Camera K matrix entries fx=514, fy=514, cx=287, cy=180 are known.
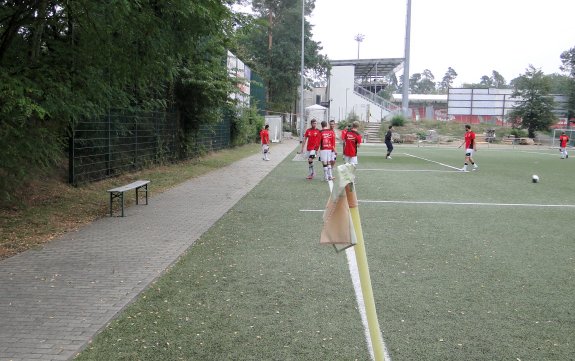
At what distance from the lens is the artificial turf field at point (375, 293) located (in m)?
4.10

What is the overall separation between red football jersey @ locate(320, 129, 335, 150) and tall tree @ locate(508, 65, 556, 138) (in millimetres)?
43501

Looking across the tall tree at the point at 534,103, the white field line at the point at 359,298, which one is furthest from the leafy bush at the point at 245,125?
the tall tree at the point at 534,103

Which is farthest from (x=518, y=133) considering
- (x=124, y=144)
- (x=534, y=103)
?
(x=124, y=144)

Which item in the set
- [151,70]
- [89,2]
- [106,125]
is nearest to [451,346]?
[89,2]

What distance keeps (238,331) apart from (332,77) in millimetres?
61752

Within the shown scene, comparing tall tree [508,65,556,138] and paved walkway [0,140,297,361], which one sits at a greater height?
tall tree [508,65,556,138]

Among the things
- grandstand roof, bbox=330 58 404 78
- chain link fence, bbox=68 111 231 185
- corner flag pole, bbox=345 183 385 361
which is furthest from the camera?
grandstand roof, bbox=330 58 404 78

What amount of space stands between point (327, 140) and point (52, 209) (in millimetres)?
8148

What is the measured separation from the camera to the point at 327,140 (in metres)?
15.4

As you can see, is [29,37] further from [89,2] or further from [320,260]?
[320,260]

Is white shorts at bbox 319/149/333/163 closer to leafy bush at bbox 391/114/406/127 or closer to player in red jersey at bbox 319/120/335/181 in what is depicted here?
player in red jersey at bbox 319/120/335/181

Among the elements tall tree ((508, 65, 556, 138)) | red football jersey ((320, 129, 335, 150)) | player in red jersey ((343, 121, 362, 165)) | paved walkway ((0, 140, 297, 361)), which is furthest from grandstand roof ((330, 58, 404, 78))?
paved walkway ((0, 140, 297, 361))

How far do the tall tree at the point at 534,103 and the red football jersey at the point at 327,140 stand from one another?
4350 centimetres

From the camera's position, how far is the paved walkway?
4240 mm
